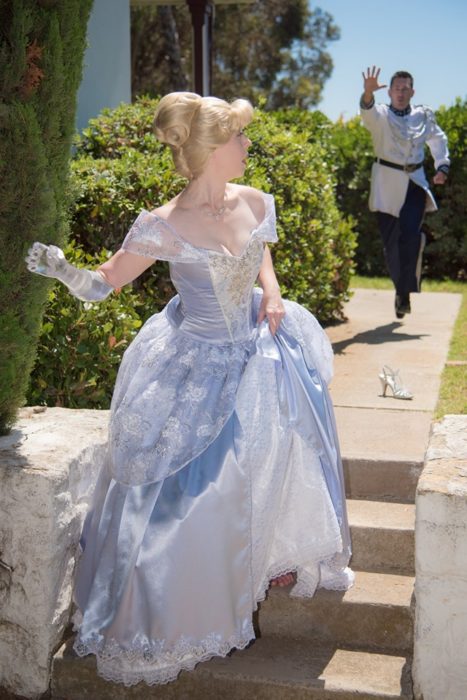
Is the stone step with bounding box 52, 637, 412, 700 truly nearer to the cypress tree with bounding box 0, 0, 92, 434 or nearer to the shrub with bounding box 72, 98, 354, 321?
the cypress tree with bounding box 0, 0, 92, 434

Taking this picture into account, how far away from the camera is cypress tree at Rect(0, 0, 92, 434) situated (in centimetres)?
315

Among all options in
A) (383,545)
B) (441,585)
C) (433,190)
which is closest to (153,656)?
(441,585)

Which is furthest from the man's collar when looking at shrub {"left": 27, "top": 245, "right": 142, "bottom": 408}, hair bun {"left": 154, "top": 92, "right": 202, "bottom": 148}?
hair bun {"left": 154, "top": 92, "right": 202, "bottom": 148}

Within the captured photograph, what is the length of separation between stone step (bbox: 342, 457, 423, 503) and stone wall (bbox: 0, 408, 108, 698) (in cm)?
139

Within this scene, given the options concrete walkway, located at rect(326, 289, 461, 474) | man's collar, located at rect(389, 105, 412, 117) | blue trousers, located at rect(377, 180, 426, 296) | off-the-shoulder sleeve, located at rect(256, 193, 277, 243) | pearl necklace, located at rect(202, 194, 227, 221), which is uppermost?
man's collar, located at rect(389, 105, 412, 117)

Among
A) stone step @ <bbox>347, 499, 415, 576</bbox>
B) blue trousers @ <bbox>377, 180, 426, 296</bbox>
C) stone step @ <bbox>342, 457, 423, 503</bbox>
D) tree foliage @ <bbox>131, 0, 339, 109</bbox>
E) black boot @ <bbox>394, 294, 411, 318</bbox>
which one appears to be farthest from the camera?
tree foliage @ <bbox>131, 0, 339, 109</bbox>

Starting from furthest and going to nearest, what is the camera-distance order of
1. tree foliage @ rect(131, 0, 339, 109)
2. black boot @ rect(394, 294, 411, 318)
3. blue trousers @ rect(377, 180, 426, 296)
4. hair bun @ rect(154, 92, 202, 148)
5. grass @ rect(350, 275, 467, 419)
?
tree foliage @ rect(131, 0, 339, 109) < blue trousers @ rect(377, 180, 426, 296) < black boot @ rect(394, 294, 411, 318) < grass @ rect(350, 275, 467, 419) < hair bun @ rect(154, 92, 202, 148)

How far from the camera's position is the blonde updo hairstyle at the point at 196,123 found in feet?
11.5

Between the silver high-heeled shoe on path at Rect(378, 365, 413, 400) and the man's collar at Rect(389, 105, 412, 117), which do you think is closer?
the silver high-heeled shoe on path at Rect(378, 365, 413, 400)

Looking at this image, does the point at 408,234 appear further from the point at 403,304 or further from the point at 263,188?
the point at 263,188

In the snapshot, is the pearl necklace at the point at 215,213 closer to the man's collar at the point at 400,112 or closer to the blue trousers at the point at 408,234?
the blue trousers at the point at 408,234

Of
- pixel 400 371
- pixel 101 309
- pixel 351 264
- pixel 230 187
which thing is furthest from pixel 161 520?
pixel 351 264

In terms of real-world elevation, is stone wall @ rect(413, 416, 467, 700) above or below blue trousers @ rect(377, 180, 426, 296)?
below

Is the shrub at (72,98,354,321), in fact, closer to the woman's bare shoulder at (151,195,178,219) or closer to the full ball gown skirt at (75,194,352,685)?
the woman's bare shoulder at (151,195,178,219)
